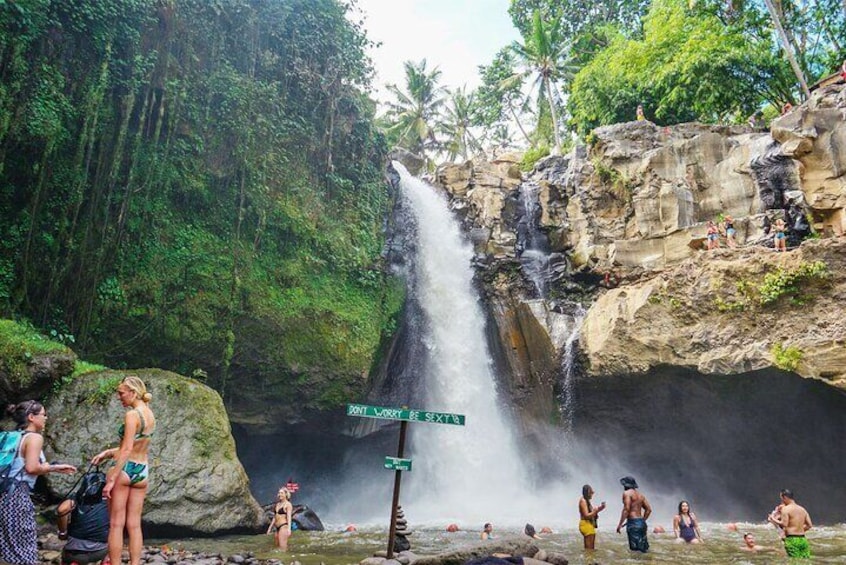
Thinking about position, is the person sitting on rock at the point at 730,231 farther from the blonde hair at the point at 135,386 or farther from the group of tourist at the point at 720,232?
the blonde hair at the point at 135,386

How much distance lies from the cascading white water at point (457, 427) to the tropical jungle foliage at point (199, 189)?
2.19 meters

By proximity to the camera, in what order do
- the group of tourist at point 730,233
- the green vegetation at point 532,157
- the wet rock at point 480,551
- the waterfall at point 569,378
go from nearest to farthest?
the wet rock at point 480,551
the group of tourist at point 730,233
the waterfall at point 569,378
the green vegetation at point 532,157

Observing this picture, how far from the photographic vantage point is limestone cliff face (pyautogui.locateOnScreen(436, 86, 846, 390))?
46.6ft

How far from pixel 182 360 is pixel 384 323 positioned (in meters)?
5.57

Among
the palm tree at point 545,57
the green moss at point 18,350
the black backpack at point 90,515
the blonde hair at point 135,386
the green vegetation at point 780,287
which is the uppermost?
the palm tree at point 545,57

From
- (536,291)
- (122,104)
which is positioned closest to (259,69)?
(122,104)

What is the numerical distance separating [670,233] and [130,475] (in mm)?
17125

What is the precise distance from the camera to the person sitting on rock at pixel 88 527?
477 cm

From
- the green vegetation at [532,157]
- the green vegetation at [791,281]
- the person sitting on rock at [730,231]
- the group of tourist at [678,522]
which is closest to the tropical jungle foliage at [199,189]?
the group of tourist at [678,522]

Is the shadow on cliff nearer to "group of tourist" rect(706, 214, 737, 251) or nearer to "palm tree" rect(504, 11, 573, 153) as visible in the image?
"group of tourist" rect(706, 214, 737, 251)

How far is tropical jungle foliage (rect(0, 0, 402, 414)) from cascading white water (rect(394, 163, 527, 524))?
2.19 m

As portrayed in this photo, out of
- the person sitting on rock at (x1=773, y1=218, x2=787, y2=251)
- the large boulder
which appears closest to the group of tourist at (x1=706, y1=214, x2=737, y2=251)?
the person sitting on rock at (x1=773, y1=218, x2=787, y2=251)

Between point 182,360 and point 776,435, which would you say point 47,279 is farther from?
point 776,435

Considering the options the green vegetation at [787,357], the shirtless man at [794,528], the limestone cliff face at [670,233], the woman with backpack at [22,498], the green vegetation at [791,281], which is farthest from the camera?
the limestone cliff face at [670,233]
